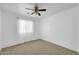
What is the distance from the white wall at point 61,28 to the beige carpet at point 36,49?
97 mm

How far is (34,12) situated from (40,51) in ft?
2.48

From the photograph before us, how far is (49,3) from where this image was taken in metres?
1.73

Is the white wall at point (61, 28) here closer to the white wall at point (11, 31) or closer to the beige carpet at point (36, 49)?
the beige carpet at point (36, 49)

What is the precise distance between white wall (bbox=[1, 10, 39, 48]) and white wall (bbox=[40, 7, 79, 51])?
0.67 feet

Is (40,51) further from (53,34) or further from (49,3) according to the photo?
(49,3)

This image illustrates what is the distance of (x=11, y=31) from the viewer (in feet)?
5.93

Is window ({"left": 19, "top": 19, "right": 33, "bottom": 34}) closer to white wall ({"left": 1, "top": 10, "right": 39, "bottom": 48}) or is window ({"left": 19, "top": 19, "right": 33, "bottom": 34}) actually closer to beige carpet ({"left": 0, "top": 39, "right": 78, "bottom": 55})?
white wall ({"left": 1, "top": 10, "right": 39, "bottom": 48})

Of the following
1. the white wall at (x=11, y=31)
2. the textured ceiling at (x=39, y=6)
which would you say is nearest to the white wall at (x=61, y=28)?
the textured ceiling at (x=39, y=6)

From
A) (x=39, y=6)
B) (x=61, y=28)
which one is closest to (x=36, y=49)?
(x=61, y=28)

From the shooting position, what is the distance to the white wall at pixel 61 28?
1751mm

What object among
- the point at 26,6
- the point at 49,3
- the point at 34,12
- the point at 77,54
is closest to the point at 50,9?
the point at 49,3

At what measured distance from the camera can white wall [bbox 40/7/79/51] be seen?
68.9 inches

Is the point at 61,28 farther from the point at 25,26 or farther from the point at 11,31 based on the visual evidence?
the point at 11,31
